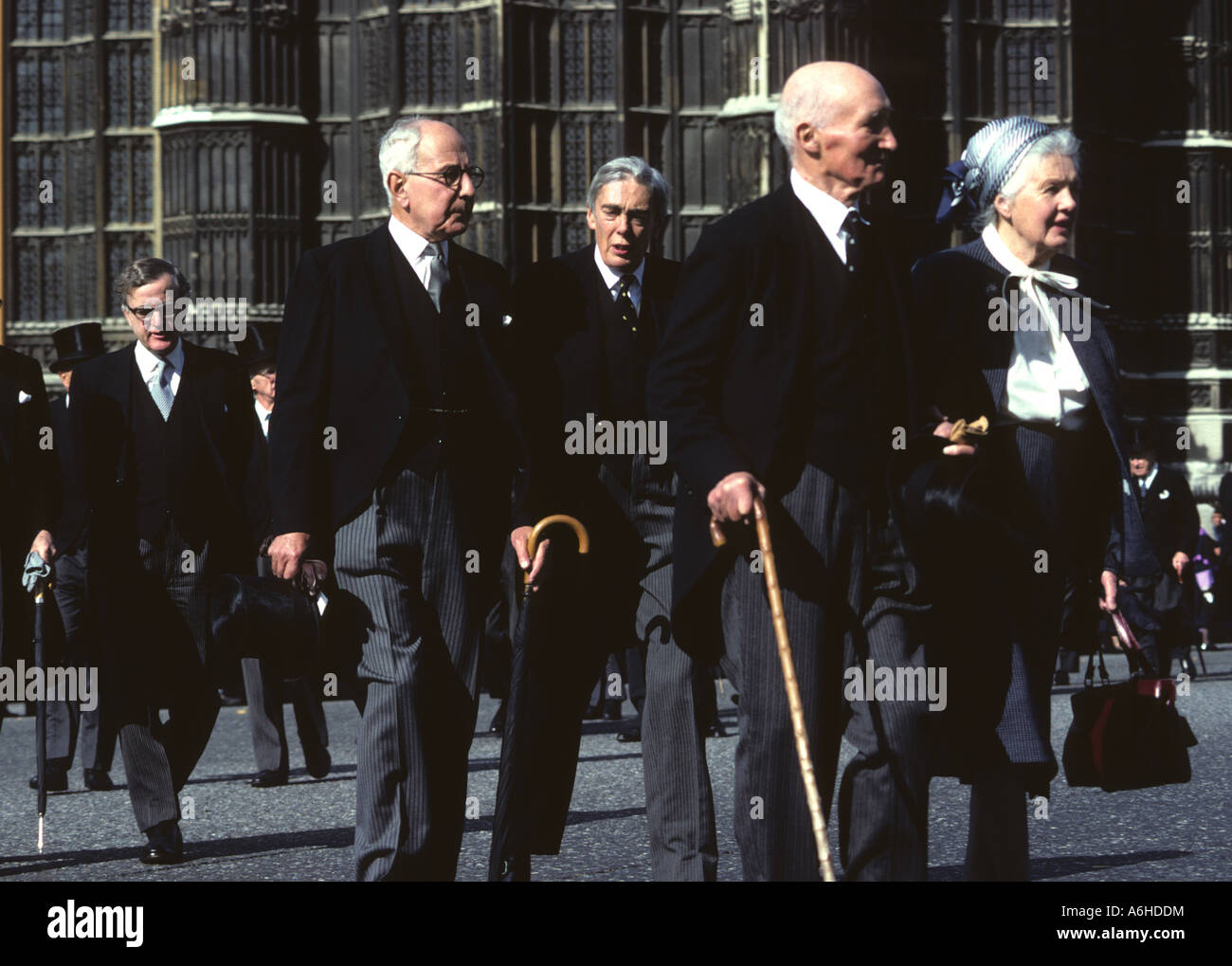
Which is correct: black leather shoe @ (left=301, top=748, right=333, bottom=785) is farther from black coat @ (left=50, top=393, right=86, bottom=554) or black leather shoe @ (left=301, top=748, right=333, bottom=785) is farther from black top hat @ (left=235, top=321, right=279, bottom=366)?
black coat @ (left=50, top=393, right=86, bottom=554)

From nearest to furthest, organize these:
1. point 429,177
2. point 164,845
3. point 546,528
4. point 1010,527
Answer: point 1010,527, point 429,177, point 546,528, point 164,845

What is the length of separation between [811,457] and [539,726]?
1456mm

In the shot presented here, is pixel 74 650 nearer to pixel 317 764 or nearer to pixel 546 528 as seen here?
pixel 317 764

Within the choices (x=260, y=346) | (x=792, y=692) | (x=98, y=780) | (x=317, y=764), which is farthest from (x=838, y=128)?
(x=260, y=346)

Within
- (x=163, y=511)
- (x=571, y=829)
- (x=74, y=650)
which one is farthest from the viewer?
(x=74, y=650)

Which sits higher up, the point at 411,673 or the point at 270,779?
the point at 411,673

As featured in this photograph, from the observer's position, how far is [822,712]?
495 centimetres

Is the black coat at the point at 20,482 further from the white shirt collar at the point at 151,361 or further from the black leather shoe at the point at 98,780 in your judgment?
the black leather shoe at the point at 98,780

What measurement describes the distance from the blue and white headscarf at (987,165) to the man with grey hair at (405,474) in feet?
3.62

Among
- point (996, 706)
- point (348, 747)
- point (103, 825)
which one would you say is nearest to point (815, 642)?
point (996, 706)

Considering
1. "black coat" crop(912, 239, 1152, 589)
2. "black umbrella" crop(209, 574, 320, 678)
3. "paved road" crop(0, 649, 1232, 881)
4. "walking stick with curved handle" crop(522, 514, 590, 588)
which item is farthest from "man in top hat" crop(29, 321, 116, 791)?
"black coat" crop(912, 239, 1152, 589)

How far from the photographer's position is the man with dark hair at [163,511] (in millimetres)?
7961

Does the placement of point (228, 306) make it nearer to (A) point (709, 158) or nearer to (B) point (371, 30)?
(B) point (371, 30)

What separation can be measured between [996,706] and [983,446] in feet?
1.83
